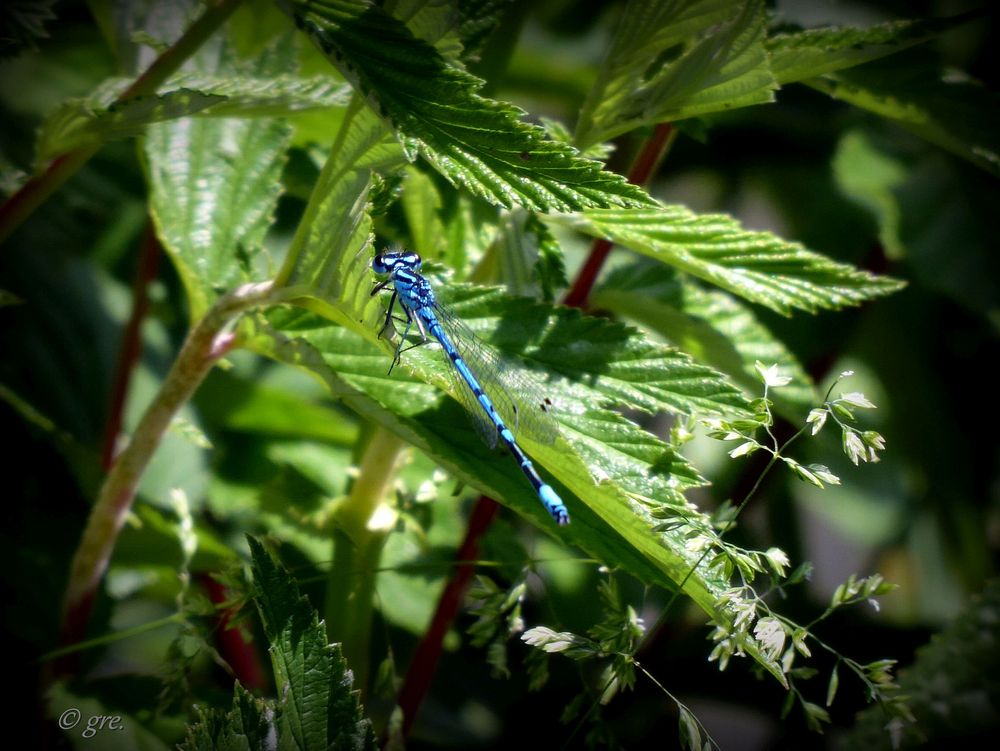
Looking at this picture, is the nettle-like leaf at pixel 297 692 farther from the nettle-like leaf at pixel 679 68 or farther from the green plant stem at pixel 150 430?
the nettle-like leaf at pixel 679 68

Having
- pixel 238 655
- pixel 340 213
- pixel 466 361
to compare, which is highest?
pixel 340 213

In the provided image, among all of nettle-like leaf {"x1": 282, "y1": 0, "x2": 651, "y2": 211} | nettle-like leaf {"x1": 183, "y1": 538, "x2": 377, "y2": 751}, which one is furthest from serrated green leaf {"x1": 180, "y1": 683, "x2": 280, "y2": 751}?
nettle-like leaf {"x1": 282, "y1": 0, "x2": 651, "y2": 211}

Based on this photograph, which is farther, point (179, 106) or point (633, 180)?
→ point (633, 180)

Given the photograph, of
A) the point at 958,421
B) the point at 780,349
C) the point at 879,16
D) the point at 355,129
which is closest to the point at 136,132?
the point at 355,129

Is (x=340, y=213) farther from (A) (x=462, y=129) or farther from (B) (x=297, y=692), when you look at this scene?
(B) (x=297, y=692)

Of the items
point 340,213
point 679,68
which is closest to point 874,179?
point 679,68

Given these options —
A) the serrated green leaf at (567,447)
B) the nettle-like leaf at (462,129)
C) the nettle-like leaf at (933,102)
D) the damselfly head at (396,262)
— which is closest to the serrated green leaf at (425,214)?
the damselfly head at (396,262)
